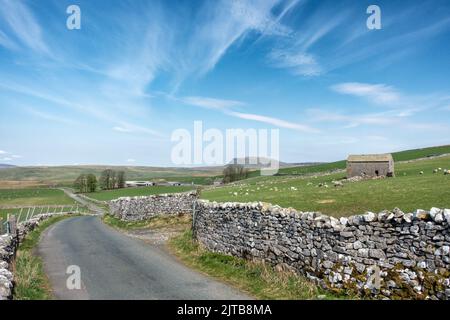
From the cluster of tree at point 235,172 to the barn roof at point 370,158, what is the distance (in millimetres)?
71578

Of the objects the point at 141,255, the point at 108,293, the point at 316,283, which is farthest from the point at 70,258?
the point at 316,283

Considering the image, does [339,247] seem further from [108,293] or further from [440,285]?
[108,293]

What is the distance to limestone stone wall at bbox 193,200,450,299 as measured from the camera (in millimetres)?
9891

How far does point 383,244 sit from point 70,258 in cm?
1530

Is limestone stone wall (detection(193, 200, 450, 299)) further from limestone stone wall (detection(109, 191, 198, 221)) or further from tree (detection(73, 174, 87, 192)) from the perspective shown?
tree (detection(73, 174, 87, 192))

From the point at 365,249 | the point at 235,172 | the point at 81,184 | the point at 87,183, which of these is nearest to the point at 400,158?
the point at 235,172

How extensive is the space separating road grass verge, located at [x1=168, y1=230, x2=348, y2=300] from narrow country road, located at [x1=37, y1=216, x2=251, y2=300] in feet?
1.98

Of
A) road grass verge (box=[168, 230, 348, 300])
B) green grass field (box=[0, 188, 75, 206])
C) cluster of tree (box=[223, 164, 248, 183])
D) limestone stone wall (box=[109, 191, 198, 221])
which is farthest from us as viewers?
cluster of tree (box=[223, 164, 248, 183])

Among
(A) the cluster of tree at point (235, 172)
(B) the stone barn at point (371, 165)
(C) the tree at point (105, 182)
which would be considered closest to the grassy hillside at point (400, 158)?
(A) the cluster of tree at point (235, 172)

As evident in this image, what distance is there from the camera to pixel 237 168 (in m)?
121

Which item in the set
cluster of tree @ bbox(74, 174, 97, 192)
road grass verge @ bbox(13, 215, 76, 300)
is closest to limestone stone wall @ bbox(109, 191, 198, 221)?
road grass verge @ bbox(13, 215, 76, 300)

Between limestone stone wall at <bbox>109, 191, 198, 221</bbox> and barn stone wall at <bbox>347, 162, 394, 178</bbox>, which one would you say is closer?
limestone stone wall at <bbox>109, 191, 198, 221</bbox>

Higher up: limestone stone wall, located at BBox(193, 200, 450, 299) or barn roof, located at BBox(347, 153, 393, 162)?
barn roof, located at BBox(347, 153, 393, 162)
